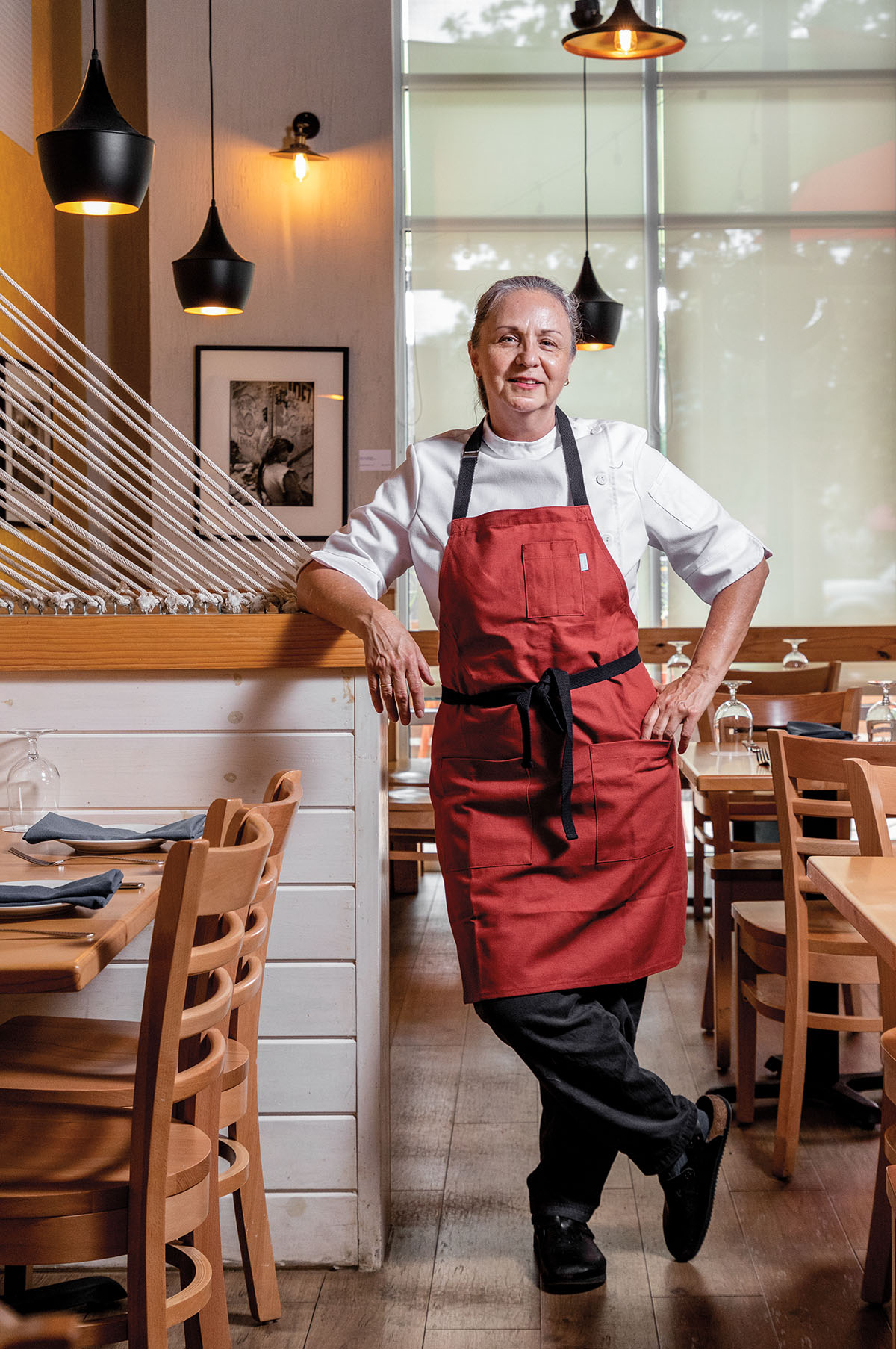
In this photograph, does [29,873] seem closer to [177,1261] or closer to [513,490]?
[177,1261]

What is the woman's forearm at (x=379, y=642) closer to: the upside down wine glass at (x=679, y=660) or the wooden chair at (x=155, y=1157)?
the wooden chair at (x=155, y=1157)

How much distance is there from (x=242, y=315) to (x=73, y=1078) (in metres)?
4.17

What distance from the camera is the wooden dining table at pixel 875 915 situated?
1.37 metres

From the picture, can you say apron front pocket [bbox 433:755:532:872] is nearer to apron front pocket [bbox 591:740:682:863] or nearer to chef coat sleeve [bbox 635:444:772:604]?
apron front pocket [bbox 591:740:682:863]

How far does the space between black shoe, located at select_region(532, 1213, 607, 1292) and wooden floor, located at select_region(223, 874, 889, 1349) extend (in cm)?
2

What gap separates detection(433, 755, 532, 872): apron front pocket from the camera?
2094mm

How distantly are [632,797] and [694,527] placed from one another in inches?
19.2

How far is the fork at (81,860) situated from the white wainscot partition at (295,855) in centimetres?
40

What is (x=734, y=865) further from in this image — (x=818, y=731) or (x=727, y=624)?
(x=727, y=624)

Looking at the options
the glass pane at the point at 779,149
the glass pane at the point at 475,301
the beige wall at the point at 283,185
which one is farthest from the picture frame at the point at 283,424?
the glass pane at the point at 779,149

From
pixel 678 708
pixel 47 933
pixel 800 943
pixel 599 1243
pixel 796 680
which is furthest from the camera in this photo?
pixel 796 680

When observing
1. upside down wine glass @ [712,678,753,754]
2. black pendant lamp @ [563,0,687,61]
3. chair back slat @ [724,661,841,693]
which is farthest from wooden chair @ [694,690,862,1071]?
black pendant lamp @ [563,0,687,61]

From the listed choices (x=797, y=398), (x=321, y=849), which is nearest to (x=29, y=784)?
(x=321, y=849)

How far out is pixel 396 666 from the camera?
2.03 meters
